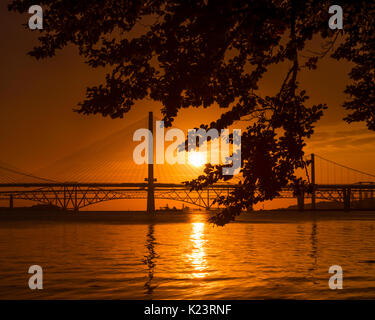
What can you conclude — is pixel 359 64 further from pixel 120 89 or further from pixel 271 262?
pixel 271 262

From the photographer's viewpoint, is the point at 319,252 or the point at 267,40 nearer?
the point at 267,40

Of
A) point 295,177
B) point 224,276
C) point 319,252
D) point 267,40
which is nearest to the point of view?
point 267,40

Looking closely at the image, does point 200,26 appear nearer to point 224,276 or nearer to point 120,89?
point 120,89

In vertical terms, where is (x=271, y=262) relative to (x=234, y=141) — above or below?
below

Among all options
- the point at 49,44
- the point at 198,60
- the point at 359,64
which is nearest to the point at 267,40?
the point at 198,60

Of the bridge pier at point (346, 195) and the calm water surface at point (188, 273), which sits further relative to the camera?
the bridge pier at point (346, 195)

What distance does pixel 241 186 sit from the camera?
35.4 feet

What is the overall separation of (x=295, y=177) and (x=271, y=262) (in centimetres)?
952

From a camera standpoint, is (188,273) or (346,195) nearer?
(188,273)

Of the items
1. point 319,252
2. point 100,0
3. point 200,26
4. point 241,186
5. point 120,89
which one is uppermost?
point 100,0

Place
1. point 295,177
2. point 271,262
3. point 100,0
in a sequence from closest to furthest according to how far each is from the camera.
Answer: point 100,0 → point 295,177 → point 271,262

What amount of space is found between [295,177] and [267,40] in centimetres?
289

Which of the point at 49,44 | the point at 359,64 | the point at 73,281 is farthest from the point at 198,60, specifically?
the point at 73,281

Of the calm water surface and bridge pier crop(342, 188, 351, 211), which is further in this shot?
bridge pier crop(342, 188, 351, 211)
